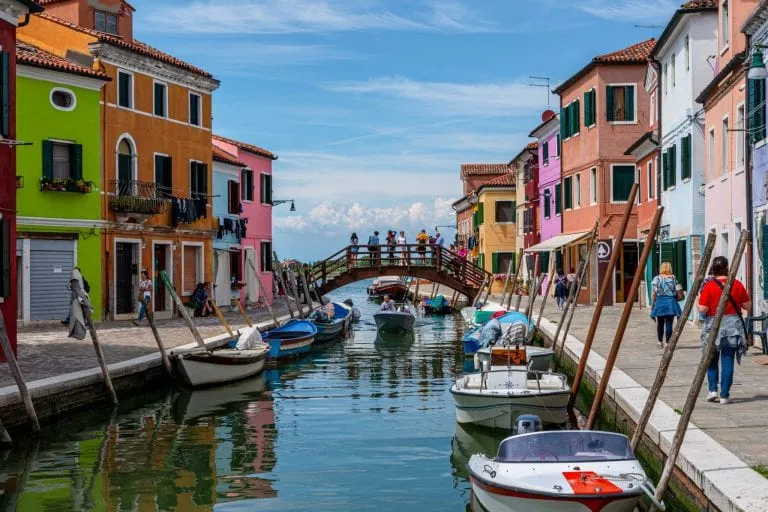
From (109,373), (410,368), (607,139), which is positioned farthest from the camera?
(607,139)

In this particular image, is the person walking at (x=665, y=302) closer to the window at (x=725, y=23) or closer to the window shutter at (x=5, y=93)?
the window at (x=725, y=23)

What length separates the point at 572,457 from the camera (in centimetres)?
916

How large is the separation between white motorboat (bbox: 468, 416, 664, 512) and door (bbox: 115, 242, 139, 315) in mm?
21451

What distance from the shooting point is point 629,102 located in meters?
36.4

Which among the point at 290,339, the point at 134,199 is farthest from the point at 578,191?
the point at 134,199

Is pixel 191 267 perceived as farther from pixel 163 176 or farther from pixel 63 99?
pixel 63 99

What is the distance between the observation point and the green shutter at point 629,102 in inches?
1426

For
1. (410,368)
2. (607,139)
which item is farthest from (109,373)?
(607,139)

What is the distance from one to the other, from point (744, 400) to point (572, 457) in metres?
3.95

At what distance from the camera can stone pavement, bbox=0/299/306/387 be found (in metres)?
17.5

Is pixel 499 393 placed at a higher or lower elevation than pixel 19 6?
lower

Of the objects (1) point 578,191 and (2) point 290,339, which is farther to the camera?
(1) point 578,191

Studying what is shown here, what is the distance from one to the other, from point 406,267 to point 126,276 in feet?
44.9

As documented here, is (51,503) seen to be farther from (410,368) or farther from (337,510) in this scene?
(410,368)
